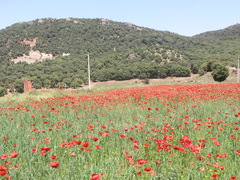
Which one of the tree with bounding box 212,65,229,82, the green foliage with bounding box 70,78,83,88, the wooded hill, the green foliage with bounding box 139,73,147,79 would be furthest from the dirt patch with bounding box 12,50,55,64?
the tree with bounding box 212,65,229,82

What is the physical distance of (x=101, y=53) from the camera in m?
154

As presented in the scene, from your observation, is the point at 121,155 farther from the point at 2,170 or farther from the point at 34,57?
the point at 34,57

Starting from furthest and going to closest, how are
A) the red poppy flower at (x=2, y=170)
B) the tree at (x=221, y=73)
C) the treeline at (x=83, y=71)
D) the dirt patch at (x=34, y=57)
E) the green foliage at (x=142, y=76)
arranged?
the dirt patch at (x=34, y=57) < the green foliage at (x=142, y=76) < the treeline at (x=83, y=71) < the tree at (x=221, y=73) < the red poppy flower at (x=2, y=170)

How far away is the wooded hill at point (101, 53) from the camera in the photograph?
100250mm

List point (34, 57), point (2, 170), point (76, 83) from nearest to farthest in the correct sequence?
point (2, 170) → point (76, 83) → point (34, 57)

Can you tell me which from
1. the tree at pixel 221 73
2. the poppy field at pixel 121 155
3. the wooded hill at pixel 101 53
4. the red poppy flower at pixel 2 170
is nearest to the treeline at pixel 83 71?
the wooded hill at pixel 101 53

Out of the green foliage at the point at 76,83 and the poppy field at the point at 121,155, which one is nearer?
the poppy field at the point at 121,155

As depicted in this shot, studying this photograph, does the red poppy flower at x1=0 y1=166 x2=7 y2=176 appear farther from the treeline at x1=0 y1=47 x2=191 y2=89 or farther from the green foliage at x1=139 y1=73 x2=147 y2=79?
the green foliage at x1=139 y1=73 x2=147 y2=79

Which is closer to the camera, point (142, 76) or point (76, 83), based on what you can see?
point (76, 83)

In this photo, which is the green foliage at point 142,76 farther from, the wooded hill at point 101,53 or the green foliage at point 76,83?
the green foliage at point 76,83

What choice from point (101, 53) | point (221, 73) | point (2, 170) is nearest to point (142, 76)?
point (221, 73)

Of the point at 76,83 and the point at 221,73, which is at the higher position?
the point at 221,73

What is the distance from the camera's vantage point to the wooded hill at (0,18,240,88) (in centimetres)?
10025

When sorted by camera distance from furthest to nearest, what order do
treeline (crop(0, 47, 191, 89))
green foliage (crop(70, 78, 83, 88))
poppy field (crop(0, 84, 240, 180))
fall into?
green foliage (crop(70, 78, 83, 88)) → treeline (crop(0, 47, 191, 89)) → poppy field (crop(0, 84, 240, 180))
